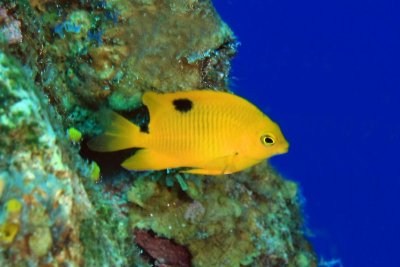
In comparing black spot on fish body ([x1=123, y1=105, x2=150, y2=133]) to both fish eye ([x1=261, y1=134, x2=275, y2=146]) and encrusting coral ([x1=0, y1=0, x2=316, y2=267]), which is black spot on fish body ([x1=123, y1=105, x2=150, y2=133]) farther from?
fish eye ([x1=261, y1=134, x2=275, y2=146])

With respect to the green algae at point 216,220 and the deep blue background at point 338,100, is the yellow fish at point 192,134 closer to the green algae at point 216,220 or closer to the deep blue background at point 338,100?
the green algae at point 216,220

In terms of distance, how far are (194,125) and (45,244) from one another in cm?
116

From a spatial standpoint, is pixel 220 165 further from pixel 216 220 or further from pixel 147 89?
pixel 147 89

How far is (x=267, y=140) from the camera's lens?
270 centimetres

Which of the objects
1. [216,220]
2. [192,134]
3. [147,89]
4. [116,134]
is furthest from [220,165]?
[147,89]

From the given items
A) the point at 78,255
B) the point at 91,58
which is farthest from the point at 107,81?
the point at 78,255

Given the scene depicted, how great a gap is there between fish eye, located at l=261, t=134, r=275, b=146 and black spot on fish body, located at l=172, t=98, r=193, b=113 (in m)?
0.52

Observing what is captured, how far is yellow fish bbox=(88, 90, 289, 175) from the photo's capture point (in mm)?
2566

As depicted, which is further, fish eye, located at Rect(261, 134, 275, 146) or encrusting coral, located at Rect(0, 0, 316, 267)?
encrusting coral, located at Rect(0, 0, 316, 267)

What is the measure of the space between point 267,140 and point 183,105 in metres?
0.59

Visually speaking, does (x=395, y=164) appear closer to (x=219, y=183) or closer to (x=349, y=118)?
(x=349, y=118)

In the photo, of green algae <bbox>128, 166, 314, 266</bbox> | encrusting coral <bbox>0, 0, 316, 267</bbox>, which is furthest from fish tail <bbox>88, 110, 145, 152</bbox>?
green algae <bbox>128, 166, 314, 266</bbox>

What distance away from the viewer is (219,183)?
3.76 m

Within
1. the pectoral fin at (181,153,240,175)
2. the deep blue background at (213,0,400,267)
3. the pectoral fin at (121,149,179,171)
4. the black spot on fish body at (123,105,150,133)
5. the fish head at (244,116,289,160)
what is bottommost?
the pectoral fin at (121,149,179,171)
